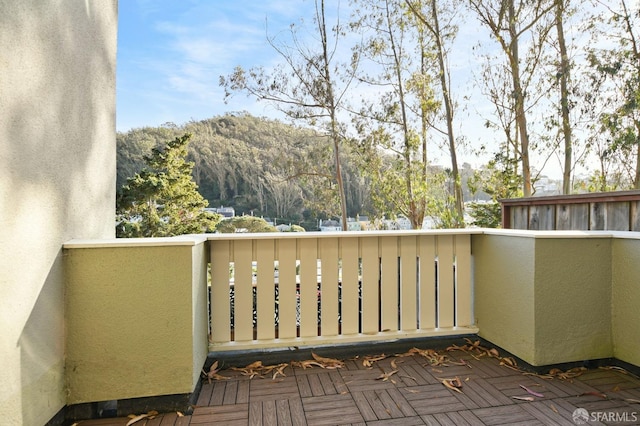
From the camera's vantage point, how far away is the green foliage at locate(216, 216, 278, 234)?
3.96 metres

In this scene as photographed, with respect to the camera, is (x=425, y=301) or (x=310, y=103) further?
(x=310, y=103)

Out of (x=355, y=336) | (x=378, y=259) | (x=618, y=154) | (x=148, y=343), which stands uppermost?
(x=618, y=154)

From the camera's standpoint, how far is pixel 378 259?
2469 mm

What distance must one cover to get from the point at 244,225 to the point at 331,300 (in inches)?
75.6

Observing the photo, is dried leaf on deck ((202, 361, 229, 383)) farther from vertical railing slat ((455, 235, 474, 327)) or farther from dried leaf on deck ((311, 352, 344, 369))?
vertical railing slat ((455, 235, 474, 327))

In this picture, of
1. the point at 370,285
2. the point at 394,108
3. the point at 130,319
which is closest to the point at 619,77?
the point at 394,108

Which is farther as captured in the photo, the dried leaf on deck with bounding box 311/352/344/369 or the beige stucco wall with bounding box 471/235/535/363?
the dried leaf on deck with bounding box 311/352/344/369

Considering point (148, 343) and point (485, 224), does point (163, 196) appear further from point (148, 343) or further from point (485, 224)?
point (485, 224)

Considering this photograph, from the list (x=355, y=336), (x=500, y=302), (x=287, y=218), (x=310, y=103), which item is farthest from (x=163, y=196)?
(x=500, y=302)

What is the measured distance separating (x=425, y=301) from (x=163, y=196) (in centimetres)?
309

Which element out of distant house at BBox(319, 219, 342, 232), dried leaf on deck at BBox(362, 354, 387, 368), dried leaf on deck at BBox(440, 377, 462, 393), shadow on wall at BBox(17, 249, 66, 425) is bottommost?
dried leaf on deck at BBox(362, 354, 387, 368)

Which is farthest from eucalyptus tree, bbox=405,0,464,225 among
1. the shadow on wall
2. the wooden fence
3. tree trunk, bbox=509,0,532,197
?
the shadow on wall

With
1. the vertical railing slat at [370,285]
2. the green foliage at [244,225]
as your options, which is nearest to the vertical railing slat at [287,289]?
the vertical railing slat at [370,285]

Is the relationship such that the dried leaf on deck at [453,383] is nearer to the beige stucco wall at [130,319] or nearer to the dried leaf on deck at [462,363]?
the dried leaf on deck at [462,363]
